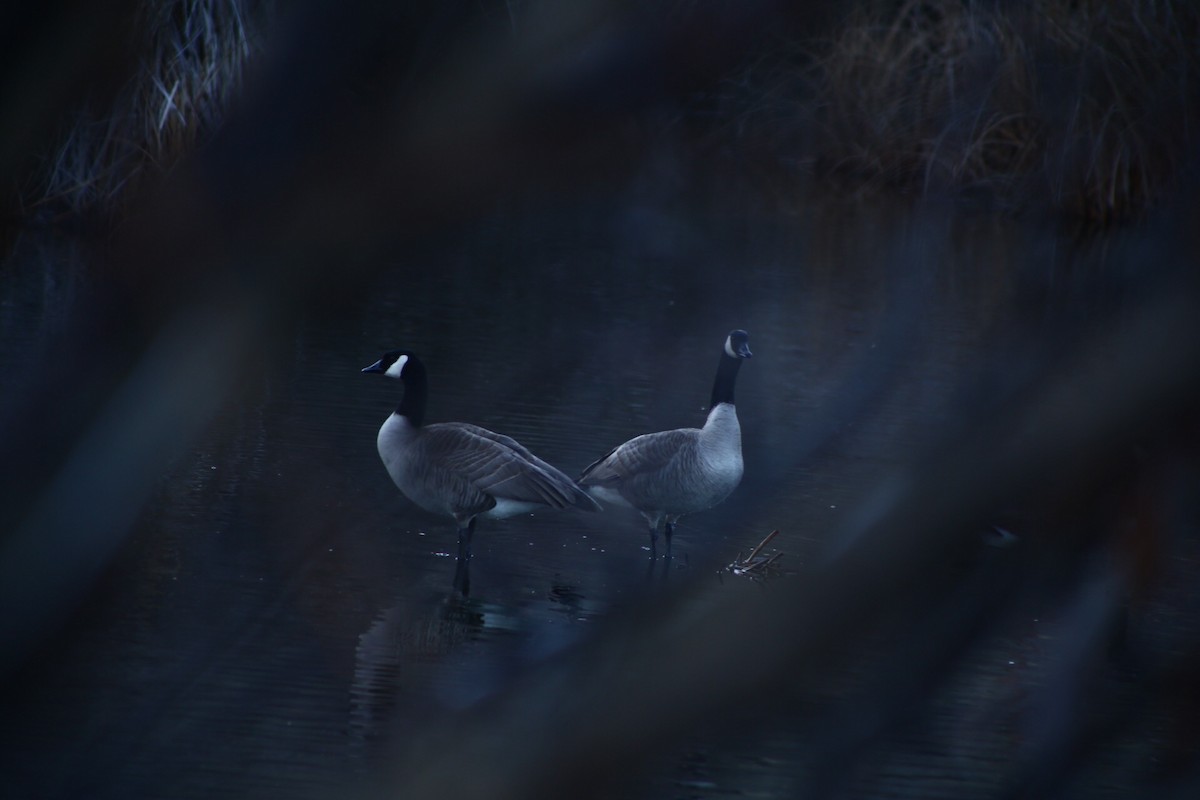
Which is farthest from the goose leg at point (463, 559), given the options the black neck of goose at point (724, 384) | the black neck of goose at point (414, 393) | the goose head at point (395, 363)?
the black neck of goose at point (724, 384)

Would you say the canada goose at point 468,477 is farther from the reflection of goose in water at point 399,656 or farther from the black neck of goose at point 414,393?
the reflection of goose in water at point 399,656

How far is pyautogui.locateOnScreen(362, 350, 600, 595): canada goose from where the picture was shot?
746 cm

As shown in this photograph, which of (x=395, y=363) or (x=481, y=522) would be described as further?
(x=481, y=522)

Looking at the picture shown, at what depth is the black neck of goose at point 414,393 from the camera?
26.6 feet

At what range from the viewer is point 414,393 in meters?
8.13

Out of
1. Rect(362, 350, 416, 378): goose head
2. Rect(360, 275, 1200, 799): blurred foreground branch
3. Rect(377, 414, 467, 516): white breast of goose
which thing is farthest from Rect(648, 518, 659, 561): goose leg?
Rect(360, 275, 1200, 799): blurred foreground branch

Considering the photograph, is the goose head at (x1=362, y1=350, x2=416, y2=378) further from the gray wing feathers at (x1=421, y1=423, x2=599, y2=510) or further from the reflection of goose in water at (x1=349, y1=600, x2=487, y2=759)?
the reflection of goose in water at (x1=349, y1=600, x2=487, y2=759)

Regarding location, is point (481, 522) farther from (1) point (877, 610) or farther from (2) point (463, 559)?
(1) point (877, 610)

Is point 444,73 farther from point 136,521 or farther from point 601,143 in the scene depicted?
point 136,521

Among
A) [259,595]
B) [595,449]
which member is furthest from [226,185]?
[595,449]

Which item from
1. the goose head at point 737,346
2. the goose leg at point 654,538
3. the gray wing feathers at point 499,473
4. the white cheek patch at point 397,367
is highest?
the white cheek patch at point 397,367

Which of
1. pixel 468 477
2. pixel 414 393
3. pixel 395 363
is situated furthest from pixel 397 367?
pixel 468 477

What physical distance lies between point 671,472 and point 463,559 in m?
1.27

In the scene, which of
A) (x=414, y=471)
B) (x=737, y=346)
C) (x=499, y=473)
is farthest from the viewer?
(x=737, y=346)
